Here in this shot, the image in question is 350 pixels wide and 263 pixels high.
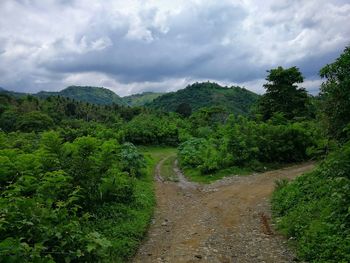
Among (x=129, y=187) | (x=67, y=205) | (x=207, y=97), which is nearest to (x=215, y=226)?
(x=129, y=187)

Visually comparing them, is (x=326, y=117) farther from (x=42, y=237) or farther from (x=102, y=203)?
(x=42, y=237)

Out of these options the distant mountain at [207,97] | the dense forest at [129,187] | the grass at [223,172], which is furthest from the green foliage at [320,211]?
the distant mountain at [207,97]

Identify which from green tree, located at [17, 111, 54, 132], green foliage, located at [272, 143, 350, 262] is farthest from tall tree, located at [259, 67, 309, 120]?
green tree, located at [17, 111, 54, 132]

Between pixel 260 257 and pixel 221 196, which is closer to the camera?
pixel 260 257

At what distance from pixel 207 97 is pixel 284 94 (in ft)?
294

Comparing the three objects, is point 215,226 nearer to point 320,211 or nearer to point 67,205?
point 320,211

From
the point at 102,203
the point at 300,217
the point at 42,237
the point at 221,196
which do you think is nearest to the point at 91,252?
the point at 42,237

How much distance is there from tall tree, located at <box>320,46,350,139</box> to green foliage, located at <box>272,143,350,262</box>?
7.69 feet

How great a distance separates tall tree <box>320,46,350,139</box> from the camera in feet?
48.9

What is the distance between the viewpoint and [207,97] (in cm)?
12519

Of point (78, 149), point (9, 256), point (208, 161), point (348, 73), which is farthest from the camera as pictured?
point (208, 161)

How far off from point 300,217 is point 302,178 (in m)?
4.10

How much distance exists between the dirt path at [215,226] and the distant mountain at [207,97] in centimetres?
9249

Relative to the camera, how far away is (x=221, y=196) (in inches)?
654
